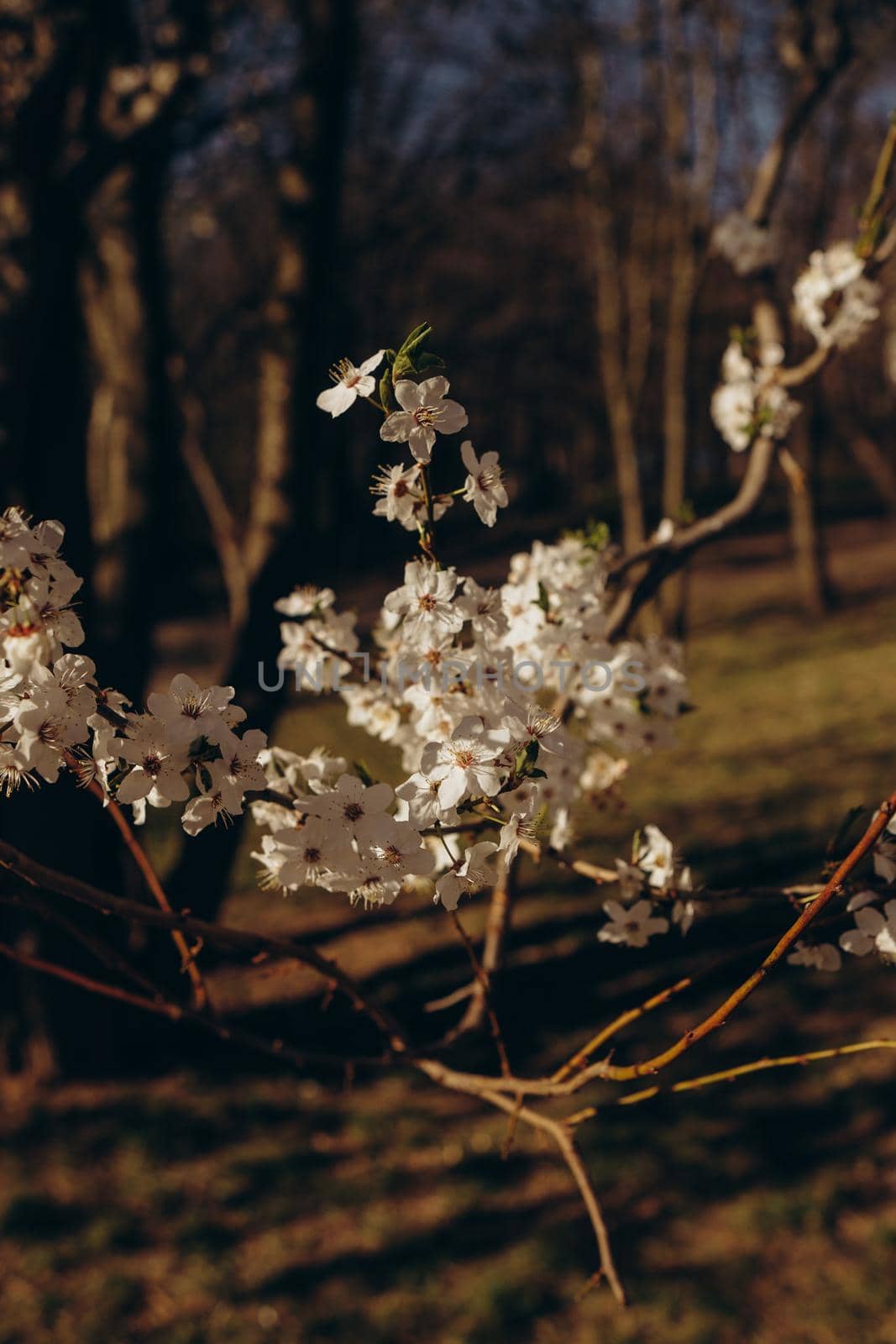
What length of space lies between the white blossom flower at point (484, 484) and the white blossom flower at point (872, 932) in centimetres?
73

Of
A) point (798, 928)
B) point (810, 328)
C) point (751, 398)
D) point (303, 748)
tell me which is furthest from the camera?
point (303, 748)

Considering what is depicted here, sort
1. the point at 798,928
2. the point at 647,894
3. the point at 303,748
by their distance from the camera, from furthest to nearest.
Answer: the point at 303,748
the point at 647,894
the point at 798,928

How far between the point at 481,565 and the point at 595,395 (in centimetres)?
1285

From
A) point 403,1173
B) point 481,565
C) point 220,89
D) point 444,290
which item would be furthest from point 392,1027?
point 444,290

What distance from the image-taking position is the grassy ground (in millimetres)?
3277

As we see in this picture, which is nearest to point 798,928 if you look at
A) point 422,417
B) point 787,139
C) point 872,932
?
point 872,932

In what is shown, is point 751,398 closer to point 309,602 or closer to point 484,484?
point 309,602

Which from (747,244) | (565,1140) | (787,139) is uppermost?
(787,139)

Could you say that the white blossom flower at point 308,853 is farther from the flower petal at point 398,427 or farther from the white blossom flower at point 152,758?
the flower petal at point 398,427

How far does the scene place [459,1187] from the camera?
3834mm

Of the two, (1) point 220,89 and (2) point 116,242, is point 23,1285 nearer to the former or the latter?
(2) point 116,242

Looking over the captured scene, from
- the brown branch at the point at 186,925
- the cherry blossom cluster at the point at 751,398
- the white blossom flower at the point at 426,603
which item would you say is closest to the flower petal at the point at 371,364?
the white blossom flower at the point at 426,603

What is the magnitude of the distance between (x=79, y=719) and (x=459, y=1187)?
3.31m

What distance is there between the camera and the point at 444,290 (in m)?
19.9
